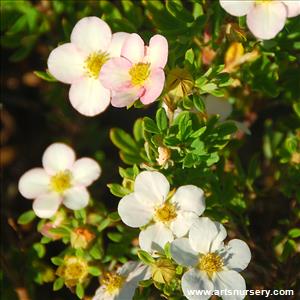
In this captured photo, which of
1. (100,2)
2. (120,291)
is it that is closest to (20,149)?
(100,2)

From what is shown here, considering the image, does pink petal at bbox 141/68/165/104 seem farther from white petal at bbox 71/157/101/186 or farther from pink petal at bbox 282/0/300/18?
white petal at bbox 71/157/101/186

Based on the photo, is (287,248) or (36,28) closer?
(287,248)

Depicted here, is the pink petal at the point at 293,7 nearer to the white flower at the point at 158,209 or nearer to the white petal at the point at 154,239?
the white flower at the point at 158,209

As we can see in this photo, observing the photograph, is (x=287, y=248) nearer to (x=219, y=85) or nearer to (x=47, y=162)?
(x=219, y=85)

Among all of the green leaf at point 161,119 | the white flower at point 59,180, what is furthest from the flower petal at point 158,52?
the white flower at point 59,180

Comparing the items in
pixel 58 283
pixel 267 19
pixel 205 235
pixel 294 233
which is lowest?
Result: pixel 58 283

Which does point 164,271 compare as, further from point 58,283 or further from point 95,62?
point 95,62

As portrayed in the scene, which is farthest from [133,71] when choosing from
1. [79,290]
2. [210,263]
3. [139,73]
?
[79,290]
